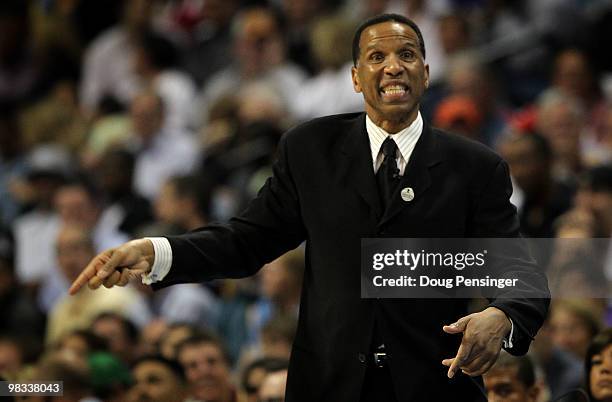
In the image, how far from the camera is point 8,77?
11.4 meters

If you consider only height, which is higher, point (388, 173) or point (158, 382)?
point (388, 173)

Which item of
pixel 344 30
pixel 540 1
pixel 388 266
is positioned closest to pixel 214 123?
pixel 344 30

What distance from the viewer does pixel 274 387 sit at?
17.3 feet

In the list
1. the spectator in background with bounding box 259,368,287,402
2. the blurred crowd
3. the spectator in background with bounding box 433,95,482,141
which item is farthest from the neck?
the spectator in background with bounding box 433,95,482,141

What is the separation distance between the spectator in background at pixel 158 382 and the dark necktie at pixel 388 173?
223 centimetres

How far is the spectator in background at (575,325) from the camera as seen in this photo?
5.44 m

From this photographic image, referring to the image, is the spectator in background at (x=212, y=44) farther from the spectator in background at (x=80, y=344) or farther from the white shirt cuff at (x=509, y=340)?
the white shirt cuff at (x=509, y=340)

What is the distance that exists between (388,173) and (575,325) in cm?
210

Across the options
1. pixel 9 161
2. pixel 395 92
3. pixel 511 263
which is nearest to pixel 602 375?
pixel 511 263

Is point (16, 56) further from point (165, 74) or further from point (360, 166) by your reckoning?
point (360, 166)

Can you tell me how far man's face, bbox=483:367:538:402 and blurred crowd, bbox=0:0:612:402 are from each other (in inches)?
0.4

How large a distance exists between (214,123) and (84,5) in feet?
9.38

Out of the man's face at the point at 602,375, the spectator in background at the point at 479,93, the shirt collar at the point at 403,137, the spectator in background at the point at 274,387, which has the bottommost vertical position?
the man's face at the point at 602,375

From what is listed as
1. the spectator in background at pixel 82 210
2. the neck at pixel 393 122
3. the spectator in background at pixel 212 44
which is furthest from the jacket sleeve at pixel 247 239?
the spectator in background at pixel 212 44
